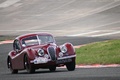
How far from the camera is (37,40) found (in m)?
24.7

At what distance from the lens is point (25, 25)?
6166 centimetres

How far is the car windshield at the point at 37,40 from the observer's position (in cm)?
2454

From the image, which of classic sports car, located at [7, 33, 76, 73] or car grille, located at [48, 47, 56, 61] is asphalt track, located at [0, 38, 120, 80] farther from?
car grille, located at [48, 47, 56, 61]

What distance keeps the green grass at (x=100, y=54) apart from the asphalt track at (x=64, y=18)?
28.9 feet

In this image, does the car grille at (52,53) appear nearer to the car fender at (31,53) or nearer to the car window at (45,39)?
the car fender at (31,53)

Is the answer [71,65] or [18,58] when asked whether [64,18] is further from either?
[71,65]

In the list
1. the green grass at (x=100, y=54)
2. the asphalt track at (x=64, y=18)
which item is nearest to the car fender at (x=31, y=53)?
the green grass at (x=100, y=54)

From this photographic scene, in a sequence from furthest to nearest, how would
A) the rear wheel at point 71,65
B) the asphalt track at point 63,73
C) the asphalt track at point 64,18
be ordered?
the asphalt track at point 64,18 < the rear wheel at point 71,65 < the asphalt track at point 63,73

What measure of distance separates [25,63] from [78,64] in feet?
A: 20.5

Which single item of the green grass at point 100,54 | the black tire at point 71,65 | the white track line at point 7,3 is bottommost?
the green grass at point 100,54

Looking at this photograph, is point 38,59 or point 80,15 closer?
point 38,59

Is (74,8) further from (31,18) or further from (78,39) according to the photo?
(78,39)

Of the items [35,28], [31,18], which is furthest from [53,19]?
[35,28]

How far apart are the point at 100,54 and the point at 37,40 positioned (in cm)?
729
